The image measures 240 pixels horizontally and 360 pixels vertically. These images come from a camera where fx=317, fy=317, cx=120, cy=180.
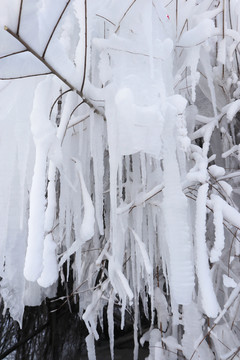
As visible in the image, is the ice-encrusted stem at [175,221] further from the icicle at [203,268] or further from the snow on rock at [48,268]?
the snow on rock at [48,268]

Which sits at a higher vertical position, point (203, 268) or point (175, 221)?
point (175, 221)

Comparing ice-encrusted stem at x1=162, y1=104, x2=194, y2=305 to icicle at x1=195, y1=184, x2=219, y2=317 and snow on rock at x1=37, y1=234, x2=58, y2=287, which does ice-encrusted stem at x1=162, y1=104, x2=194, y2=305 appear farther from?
snow on rock at x1=37, y1=234, x2=58, y2=287

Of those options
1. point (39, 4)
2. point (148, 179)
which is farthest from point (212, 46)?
point (39, 4)

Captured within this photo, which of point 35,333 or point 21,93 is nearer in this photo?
point 21,93

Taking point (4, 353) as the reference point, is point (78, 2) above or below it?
above

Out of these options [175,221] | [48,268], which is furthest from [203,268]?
[48,268]

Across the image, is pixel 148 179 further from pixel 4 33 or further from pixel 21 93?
pixel 4 33

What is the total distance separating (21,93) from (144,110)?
35 cm

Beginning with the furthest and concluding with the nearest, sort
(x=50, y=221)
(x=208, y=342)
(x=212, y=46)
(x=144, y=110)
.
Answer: (x=212, y=46), (x=208, y=342), (x=50, y=221), (x=144, y=110)

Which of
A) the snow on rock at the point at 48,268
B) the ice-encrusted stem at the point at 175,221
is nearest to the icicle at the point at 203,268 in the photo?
the ice-encrusted stem at the point at 175,221

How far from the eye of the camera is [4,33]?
602 mm

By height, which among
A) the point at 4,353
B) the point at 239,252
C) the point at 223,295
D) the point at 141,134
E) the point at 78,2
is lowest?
the point at 4,353

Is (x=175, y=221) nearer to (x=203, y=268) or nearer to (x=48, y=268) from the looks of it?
(x=203, y=268)

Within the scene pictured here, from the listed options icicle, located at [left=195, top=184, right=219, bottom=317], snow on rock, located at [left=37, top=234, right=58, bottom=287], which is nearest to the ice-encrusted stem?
icicle, located at [left=195, top=184, right=219, bottom=317]
